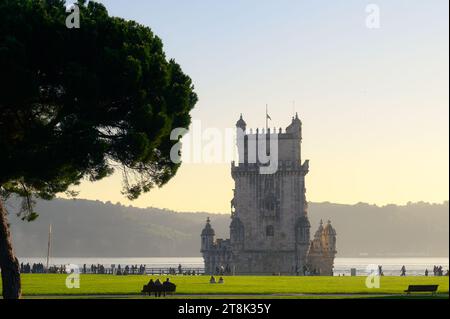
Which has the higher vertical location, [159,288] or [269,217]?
[269,217]

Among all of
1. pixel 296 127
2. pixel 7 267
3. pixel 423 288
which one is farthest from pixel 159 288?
pixel 296 127

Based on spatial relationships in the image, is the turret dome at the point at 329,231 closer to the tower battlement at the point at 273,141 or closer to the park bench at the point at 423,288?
the tower battlement at the point at 273,141

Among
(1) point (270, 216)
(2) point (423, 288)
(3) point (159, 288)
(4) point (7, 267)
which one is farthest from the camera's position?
(1) point (270, 216)

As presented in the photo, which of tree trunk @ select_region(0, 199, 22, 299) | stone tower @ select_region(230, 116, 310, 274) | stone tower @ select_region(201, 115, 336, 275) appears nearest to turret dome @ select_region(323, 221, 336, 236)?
stone tower @ select_region(201, 115, 336, 275)

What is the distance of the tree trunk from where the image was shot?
37031mm

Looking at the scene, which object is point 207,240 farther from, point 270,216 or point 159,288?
point 159,288

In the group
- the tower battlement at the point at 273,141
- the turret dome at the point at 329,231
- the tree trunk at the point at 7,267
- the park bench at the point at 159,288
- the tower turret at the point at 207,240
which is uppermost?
the tower battlement at the point at 273,141

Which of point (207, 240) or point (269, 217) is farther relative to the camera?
point (207, 240)

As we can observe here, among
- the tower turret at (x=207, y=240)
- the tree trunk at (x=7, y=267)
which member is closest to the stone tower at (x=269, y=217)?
the tower turret at (x=207, y=240)

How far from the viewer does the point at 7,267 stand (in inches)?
1473

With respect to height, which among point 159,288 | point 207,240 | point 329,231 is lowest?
point 159,288

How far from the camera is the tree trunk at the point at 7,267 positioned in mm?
37031
